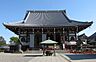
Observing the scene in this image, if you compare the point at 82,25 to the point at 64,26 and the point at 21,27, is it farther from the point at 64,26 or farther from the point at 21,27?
the point at 21,27

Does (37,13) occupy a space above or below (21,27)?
above

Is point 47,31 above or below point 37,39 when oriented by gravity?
above

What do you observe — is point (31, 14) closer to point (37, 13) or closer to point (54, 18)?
point (37, 13)

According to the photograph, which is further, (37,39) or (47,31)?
(37,39)

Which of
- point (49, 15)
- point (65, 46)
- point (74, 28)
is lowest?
point (65, 46)

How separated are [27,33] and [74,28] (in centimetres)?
1073

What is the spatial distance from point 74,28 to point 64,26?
8.42 ft

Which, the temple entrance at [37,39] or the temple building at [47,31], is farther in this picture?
the temple entrance at [37,39]

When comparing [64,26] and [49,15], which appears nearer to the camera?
[64,26]

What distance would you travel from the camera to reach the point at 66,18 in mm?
59906

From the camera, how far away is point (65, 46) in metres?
55.1

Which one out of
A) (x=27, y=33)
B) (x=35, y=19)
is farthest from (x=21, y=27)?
(x=35, y=19)

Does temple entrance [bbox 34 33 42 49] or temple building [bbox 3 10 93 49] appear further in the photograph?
temple entrance [bbox 34 33 42 49]

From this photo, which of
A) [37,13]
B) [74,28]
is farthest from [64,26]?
[37,13]
